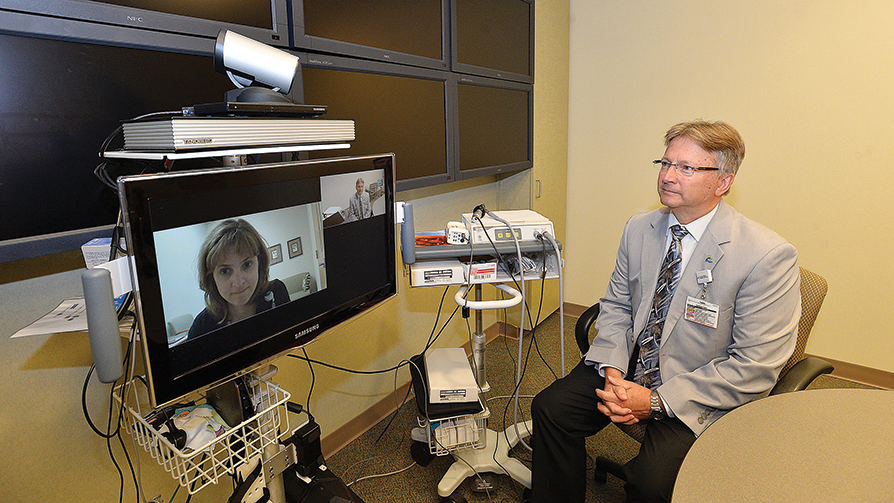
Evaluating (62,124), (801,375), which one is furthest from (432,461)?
(62,124)

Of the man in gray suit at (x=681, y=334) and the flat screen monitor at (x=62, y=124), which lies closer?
the flat screen monitor at (x=62, y=124)

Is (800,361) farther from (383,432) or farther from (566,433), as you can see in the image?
(383,432)

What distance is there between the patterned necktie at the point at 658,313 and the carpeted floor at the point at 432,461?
1.89 ft

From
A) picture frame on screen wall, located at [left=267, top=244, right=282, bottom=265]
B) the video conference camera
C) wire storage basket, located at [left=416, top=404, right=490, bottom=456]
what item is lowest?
wire storage basket, located at [left=416, top=404, right=490, bottom=456]

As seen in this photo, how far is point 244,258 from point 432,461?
1.42 m

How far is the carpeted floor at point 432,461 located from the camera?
1.96 m

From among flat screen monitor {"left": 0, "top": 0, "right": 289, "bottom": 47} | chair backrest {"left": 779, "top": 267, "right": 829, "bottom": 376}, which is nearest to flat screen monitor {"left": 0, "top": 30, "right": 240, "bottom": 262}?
flat screen monitor {"left": 0, "top": 0, "right": 289, "bottom": 47}

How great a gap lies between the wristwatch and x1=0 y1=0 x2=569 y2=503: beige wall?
1016mm

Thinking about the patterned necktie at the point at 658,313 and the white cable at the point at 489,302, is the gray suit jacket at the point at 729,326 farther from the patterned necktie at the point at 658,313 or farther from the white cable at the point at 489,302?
the white cable at the point at 489,302

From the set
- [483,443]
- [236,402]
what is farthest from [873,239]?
[236,402]

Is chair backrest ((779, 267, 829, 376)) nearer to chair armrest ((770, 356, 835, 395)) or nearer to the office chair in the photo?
the office chair

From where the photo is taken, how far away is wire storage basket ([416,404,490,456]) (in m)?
1.80

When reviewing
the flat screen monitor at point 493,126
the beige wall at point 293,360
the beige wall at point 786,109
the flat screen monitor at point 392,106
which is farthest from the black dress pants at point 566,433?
the beige wall at point 786,109

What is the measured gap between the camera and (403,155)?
2012 millimetres
